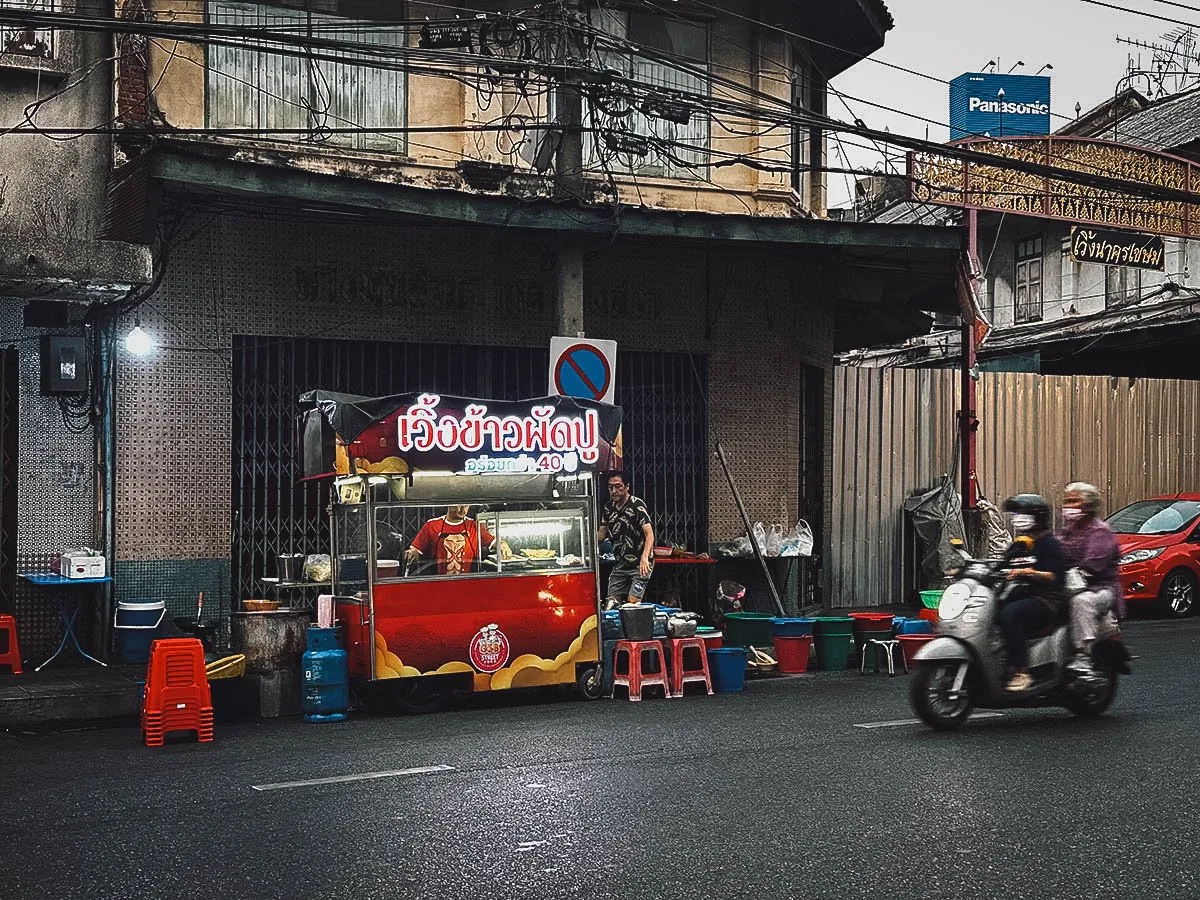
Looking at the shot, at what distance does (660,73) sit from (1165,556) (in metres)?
9.43

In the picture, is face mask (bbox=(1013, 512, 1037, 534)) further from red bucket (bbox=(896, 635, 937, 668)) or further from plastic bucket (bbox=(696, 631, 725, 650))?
red bucket (bbox=(896, 635, 937, 668))

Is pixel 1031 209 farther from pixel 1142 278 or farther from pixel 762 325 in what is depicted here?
pixel 1142 278

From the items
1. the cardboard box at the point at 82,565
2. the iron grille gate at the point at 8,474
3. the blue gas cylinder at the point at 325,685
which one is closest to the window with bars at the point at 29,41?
the iron grille gate at the point at 8,474

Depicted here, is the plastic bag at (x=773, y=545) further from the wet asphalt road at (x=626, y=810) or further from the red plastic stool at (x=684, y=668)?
Result: the wet asphalt road at (x=626, y=810)

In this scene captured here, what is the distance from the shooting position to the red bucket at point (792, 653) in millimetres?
14375

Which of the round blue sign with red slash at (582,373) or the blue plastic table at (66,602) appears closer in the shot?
the blue plastic table at (66,602)

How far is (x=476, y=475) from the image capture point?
492 inches

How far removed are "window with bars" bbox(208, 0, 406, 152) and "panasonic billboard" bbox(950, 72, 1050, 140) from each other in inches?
359

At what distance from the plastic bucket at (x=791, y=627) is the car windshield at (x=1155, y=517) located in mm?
7982

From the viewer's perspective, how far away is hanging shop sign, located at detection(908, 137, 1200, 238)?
60.0 ft

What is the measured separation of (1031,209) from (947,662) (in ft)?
34.2

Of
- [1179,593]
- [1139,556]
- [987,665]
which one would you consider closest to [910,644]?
[987,665]

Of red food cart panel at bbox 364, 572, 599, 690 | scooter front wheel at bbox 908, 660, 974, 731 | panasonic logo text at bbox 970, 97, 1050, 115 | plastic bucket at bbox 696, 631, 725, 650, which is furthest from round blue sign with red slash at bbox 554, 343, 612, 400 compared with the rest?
panasonic logo text at bbox 970, 97, 1050, 115

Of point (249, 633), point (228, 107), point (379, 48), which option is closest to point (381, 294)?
point (228, 107)
